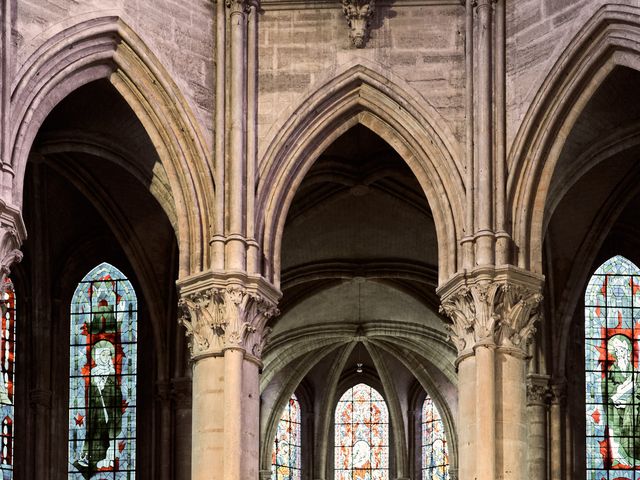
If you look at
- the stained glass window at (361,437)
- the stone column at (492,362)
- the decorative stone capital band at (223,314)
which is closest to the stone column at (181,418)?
the decorative stone capital band at (223,314)

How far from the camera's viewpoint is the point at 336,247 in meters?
40.8

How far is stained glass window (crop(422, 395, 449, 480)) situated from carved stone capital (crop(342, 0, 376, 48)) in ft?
57.8

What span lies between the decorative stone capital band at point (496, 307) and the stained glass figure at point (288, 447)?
18.1 meters

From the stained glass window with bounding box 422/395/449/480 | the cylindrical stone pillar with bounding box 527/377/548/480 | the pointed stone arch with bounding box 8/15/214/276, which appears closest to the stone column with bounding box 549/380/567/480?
the cylindrical stone pillar with bounding box 527/377/548/480

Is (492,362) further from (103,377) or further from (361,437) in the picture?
(361,437)

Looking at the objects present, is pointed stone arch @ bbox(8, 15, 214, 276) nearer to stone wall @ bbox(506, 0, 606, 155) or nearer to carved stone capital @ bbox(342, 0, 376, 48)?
carved stone capital @ bbox(342, 0, 376, 48)

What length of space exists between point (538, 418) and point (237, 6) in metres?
8.90

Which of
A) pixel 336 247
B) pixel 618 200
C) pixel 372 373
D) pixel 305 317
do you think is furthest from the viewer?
pixel 372 373

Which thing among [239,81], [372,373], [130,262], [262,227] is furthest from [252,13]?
[372,373]

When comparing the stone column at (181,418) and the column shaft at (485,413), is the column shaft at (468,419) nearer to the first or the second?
the column shaft at (485,413)

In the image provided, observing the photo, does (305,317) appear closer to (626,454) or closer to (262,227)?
(626,454)

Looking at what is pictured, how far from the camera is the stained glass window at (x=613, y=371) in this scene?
36750 millimetres

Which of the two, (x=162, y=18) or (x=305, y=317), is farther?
(x=305, y=317)

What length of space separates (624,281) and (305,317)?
29.9ft
